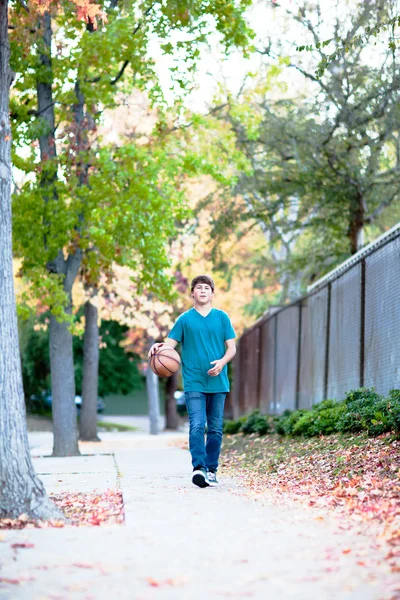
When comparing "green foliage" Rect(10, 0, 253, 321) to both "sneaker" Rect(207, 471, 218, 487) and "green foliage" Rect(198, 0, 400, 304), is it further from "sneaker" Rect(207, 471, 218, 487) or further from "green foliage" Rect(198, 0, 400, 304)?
"sneaker" Rect(207, 471, 218, 487)

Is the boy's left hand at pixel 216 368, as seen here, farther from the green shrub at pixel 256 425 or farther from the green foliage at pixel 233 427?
the green foliage at pixel 233 427

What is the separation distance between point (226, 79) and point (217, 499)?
16203 mm

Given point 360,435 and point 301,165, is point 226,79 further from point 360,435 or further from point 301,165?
point 360,435

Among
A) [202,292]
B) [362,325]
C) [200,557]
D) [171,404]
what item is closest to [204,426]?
[202,292]

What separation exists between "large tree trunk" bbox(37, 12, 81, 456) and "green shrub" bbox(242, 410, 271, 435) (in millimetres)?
3464

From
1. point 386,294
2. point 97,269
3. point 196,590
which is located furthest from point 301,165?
point 196,590

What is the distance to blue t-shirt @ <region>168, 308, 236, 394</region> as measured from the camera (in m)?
9.16

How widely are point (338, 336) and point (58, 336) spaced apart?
562 centimetres

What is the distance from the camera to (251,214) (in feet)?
75.8

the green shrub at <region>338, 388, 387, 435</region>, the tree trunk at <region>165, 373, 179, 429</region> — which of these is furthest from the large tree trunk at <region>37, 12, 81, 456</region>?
the tree trunk at <region>165, 373, 179, 429</region>

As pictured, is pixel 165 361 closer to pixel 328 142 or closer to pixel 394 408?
pixel 394 408

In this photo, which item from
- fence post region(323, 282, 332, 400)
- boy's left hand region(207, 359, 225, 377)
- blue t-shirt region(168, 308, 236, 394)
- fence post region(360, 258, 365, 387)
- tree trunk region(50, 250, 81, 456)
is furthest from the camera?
tree trunk region(50, 250, 81, 456)

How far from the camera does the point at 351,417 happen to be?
11.5 meters

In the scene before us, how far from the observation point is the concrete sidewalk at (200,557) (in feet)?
15.1
